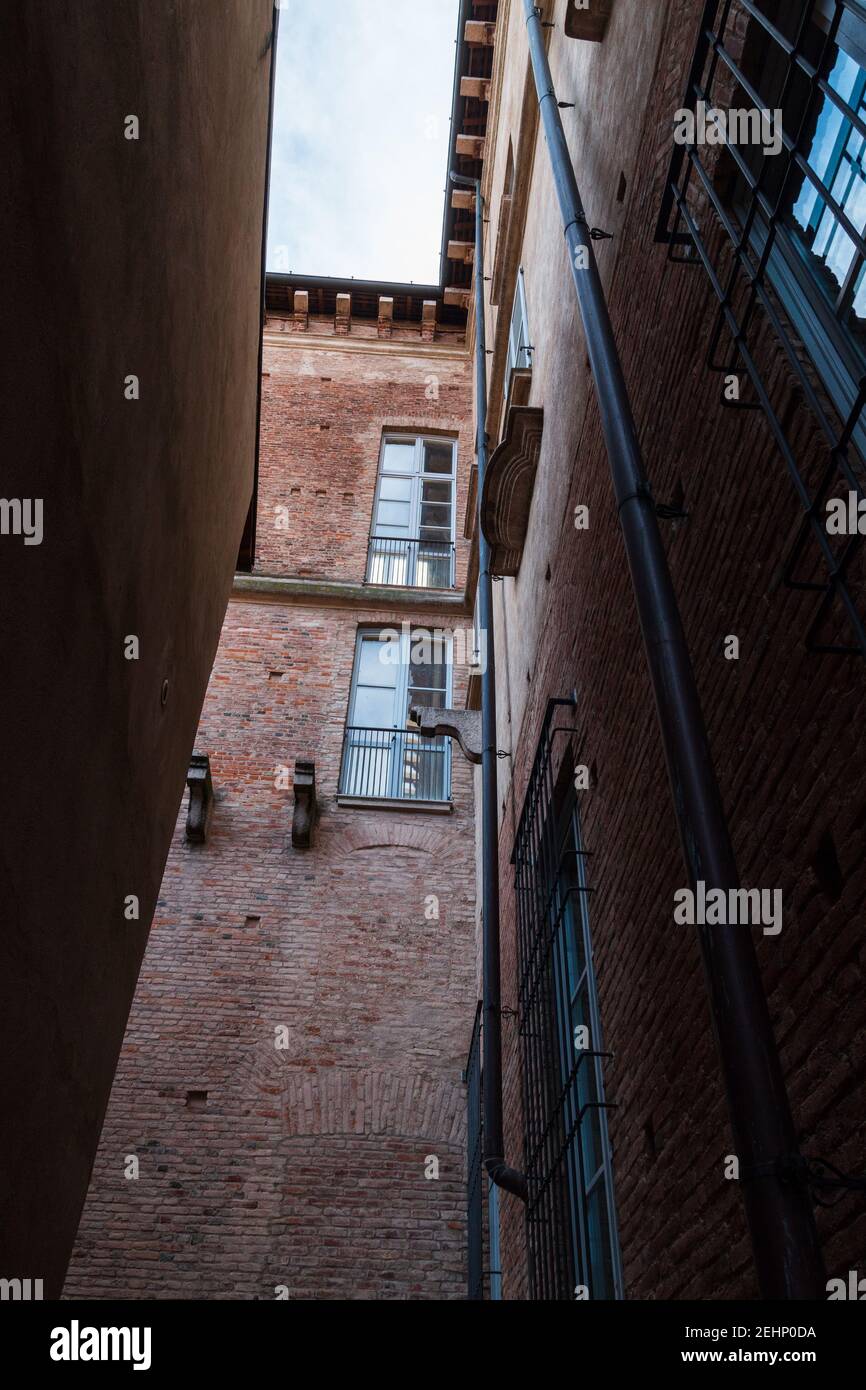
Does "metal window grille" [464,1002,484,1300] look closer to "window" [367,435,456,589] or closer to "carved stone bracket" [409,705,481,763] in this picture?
"carved stone bracket" [409,705,481,763]

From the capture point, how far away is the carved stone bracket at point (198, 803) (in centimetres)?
1197

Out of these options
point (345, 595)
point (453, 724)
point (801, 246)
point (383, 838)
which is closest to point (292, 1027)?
point (383, 838)

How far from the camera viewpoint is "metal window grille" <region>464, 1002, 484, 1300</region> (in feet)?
28.4

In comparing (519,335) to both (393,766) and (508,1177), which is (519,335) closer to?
(393,766)

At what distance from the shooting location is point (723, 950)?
2.48 meters

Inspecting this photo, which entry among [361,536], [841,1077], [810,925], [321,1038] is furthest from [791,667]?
[361,536]

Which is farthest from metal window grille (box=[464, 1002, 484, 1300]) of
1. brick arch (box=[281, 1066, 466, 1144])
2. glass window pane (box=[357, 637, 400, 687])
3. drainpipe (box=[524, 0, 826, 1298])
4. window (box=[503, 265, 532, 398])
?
drainpipe (box=[524, 0, 826, 1298])

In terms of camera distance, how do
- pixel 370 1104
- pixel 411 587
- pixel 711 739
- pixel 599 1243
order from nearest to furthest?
pixel 711 739 → pixel 599 1243 → pixel 370 1104 → pixel 411 587

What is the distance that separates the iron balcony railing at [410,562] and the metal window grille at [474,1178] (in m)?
7.07

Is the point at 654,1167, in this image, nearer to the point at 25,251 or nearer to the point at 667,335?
the point at 667,335

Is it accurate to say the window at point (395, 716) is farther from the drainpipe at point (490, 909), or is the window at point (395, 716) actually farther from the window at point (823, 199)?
the window at point (823, 199)

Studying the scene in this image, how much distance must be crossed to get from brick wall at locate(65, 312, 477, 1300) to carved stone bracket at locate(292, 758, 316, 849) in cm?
20

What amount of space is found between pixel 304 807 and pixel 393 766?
1.60 m

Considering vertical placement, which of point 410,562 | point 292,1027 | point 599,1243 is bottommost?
point 292,1027
